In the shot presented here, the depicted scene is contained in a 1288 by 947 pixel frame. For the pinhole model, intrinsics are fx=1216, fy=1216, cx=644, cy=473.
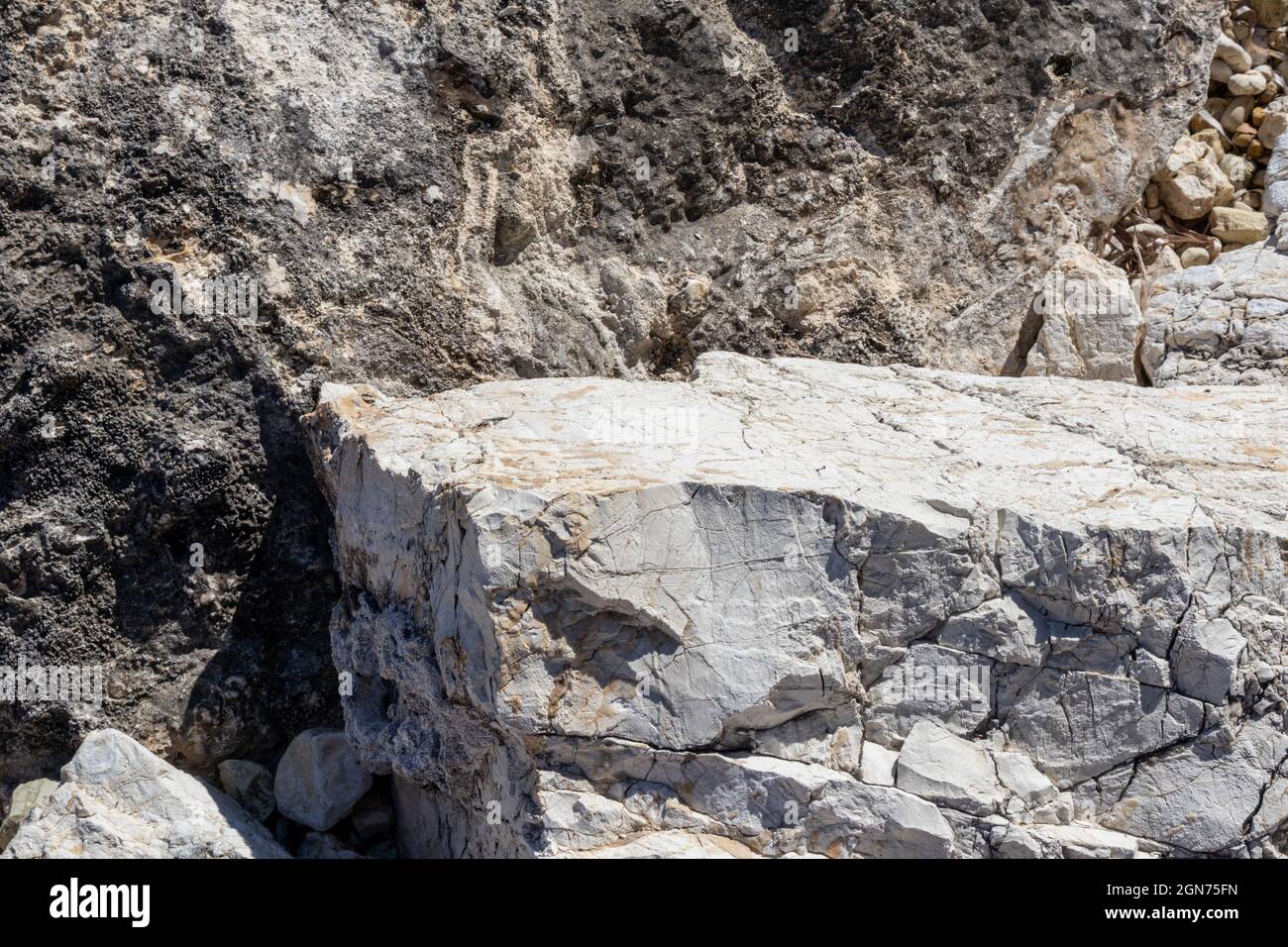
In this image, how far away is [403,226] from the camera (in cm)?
402

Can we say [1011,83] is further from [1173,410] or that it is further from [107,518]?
[107,518]

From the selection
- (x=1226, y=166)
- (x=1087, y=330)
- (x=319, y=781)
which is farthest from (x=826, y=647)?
(x=1226, y=166)

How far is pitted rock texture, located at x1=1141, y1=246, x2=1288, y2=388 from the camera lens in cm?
443

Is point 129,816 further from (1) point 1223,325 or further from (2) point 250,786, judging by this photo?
(1) point 1223,325

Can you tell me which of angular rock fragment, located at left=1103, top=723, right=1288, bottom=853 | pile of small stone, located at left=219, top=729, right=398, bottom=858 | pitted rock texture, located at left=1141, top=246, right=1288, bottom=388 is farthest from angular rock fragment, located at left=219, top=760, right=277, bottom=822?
pitted rock texture, located at left=1141, top=246, right=1288, bottom=388

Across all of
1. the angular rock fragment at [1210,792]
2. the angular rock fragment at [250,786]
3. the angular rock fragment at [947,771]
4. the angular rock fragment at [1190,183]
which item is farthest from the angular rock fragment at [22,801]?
the angular rock fragment at [1190,183]

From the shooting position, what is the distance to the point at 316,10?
13.1 ft

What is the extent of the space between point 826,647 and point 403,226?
2.05 m

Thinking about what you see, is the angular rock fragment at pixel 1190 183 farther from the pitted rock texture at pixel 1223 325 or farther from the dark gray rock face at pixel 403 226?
the pitted rock texture at pixel 1223 325

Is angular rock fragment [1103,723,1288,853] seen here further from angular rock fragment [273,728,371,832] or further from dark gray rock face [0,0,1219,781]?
angular rock fragment [273,728,371,832]

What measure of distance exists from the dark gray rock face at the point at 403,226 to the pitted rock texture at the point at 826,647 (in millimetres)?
753

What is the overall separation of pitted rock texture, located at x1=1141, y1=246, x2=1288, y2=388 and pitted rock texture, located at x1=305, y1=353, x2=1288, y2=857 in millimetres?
1255

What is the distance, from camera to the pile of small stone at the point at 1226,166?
5293 mm

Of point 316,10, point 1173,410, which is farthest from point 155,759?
point 1173,410
